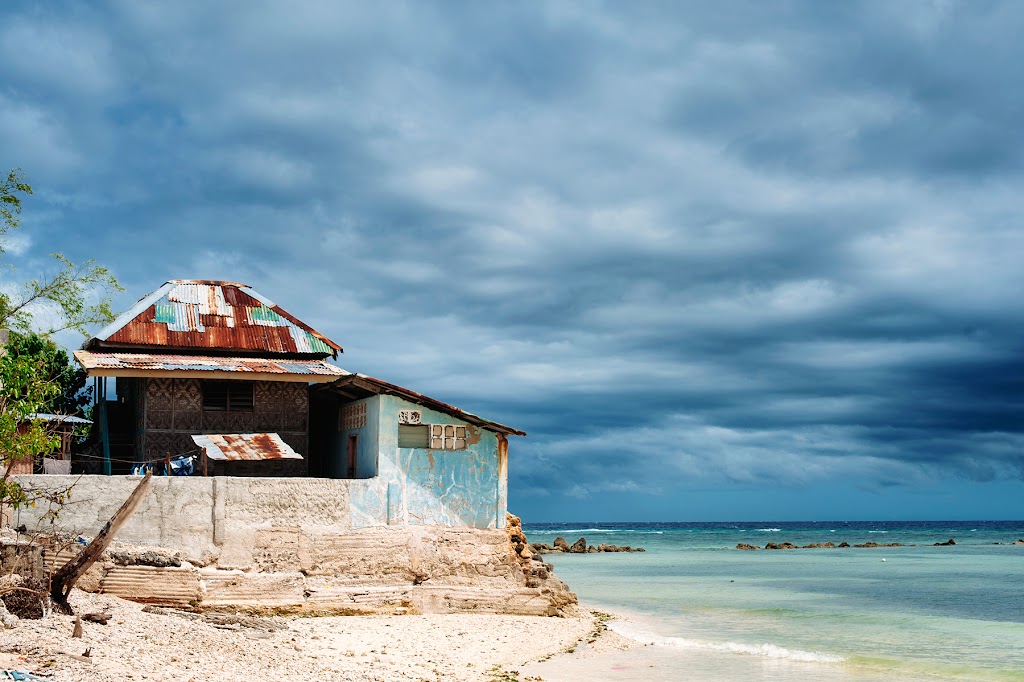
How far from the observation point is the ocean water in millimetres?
15891

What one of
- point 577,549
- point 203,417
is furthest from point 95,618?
point 577,549

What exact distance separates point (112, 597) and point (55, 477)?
89.1 inches

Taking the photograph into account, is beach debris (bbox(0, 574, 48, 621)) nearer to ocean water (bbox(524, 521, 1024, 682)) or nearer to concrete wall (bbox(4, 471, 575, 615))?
concrete wall (bbox(4, 471, 575, 615))

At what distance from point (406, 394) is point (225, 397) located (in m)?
4.53

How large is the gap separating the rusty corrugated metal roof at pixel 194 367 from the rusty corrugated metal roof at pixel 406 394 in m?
0.58

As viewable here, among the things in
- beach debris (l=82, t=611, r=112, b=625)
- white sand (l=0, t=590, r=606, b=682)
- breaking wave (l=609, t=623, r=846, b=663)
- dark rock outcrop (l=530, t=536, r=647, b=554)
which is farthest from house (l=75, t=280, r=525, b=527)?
dark rock outcrop (l=530, t=536, r=647, b=554)

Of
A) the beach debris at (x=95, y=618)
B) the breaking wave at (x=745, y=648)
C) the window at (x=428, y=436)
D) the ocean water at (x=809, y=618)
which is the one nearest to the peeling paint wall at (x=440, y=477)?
the window at (x=428, y=436)

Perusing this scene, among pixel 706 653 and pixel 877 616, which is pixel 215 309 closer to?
pixel 706 653

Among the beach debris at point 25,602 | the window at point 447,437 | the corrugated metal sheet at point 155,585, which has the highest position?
the window at point 447,437

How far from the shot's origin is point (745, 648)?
17781mm

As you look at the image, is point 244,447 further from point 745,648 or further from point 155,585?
point 745,648

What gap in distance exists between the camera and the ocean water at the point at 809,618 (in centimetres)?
1589

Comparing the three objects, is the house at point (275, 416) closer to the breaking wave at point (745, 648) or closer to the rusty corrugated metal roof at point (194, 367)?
the rusty corrugated metal roof at point (194, 367)

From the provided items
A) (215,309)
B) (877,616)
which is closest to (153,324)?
(215,309)
